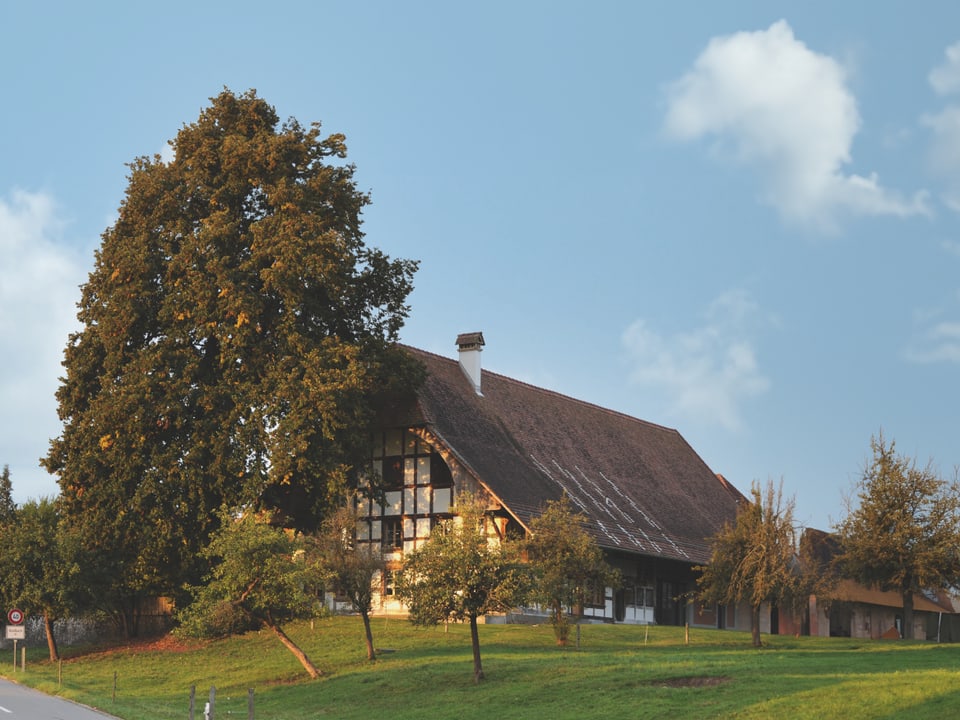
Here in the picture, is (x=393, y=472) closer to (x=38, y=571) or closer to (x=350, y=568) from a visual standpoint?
(x=350, y=568)

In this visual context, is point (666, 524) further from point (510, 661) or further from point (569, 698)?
point (569, 698)

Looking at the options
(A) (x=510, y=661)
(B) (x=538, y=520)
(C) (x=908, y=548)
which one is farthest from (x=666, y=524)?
(A) (x=510, y=661)

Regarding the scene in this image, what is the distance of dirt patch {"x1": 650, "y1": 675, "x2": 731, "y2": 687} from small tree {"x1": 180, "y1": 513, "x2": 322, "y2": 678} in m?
11.8

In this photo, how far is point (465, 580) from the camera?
32812 millimetres

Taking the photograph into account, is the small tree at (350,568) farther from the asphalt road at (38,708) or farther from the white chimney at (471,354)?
the white chimney at (471,354)

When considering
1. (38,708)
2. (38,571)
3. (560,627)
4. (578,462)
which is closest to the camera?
(38,708)

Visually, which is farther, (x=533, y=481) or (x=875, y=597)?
(x=875, y=597)

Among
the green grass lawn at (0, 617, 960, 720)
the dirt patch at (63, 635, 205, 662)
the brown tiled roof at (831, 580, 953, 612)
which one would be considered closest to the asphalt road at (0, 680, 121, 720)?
the green grass lawn at (0, 617, 960, 720)

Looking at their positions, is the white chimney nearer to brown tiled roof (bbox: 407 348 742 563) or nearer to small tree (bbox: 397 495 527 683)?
brown tiled roof (bbox: 407 348 742 563)

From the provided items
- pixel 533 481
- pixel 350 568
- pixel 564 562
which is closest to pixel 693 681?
pixel 564 562

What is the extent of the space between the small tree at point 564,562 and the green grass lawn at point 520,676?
1.58m

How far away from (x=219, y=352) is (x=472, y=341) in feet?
48.7

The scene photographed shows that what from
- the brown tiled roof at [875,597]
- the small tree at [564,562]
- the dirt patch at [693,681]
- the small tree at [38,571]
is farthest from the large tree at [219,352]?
the brown tiled roof at [875,597]

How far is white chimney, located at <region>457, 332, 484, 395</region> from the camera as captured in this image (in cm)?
5766
